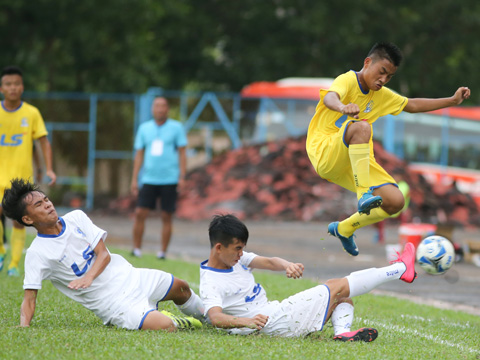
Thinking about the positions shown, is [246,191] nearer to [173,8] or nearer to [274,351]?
[173,8]

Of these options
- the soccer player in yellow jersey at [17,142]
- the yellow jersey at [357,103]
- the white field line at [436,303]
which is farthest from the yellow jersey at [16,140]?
the white field line at [436,303]

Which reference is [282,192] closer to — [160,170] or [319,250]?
[319,250]

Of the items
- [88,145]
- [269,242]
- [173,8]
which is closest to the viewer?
[269,242]

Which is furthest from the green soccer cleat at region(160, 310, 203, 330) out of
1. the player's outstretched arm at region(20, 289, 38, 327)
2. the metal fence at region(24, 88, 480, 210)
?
the metal fence at region(24, 88, 480, 210)

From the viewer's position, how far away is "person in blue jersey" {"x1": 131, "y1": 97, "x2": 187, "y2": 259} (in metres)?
12.4

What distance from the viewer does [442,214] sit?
21344 millimetres

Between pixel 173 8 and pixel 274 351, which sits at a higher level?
pixel 173 8

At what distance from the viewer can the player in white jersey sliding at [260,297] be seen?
609 centimetres

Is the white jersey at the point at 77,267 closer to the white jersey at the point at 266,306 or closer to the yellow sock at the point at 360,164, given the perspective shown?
the white jersey at the point at 266,306

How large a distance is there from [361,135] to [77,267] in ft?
9.00

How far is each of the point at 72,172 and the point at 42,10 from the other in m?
6.00

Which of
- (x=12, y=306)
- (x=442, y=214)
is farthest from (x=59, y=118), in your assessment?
(x=12, y=306)

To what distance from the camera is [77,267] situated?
20.8 feet

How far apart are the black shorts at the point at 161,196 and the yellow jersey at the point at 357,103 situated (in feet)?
16.2
